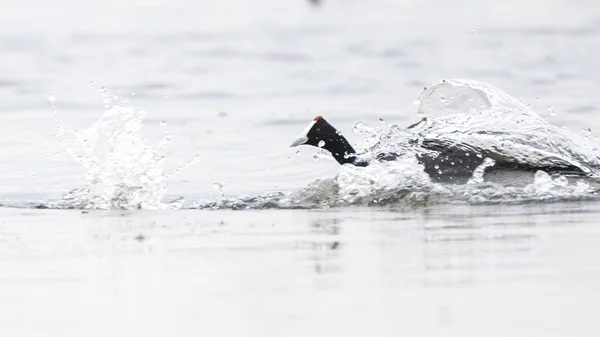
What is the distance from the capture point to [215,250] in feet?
28.1

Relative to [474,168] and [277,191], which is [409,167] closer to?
[474,168]

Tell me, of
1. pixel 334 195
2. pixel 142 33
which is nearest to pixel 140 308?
pixel 334 195

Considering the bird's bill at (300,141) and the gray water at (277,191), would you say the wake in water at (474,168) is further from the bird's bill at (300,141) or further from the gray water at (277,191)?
the bird's bill at (300,141)

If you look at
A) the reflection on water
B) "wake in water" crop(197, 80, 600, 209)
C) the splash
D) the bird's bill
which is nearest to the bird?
"wake in water" crop(197, 80, 600, 209)

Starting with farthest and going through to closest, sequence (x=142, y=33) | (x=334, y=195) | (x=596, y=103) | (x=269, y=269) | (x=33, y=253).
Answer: (x=142, y=33) < (x=596, y=103) < (x=334, y=195) < (x=33, y=253) < (x=269, y=269)

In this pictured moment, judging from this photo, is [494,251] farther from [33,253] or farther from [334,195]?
[334,195]

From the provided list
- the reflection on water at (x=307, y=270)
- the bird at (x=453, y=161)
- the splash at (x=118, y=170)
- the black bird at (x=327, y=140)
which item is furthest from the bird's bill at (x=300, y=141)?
the reflection on water at (x=307, y=270)

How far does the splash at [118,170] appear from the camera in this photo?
1130 cm

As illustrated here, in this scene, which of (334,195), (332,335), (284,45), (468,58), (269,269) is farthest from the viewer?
(284,45)

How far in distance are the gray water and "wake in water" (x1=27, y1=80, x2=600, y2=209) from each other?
32 centimetres

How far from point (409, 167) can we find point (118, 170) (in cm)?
226

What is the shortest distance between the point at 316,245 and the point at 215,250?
569 millimetres

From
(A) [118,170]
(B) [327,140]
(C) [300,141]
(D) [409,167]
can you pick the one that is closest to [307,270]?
(A) [118,170]

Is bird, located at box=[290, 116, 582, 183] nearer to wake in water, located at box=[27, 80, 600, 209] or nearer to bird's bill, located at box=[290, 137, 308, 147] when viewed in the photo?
wake in water, located at box=[27, 80, 600, 209]
